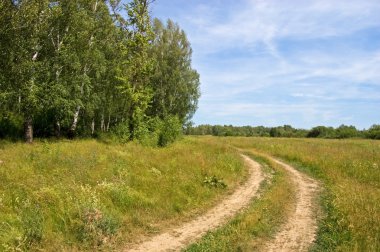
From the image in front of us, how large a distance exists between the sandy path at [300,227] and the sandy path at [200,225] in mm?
1807

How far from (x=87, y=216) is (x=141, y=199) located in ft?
9.58

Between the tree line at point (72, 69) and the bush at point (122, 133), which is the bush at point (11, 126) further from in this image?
the bush at point (122, 133)

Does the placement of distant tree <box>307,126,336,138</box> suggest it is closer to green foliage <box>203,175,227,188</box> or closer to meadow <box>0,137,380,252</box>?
meadow <box>0,137,380,252</box>

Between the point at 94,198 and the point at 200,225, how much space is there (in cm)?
321

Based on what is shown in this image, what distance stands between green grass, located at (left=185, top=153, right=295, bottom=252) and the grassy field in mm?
1658

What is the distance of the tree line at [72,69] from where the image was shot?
907 inches

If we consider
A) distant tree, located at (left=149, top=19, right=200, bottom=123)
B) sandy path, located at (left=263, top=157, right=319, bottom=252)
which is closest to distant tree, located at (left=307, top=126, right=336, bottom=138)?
distant tree, located at (left=149, top=19, right=200, bottom=123)

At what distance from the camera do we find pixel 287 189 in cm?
1532

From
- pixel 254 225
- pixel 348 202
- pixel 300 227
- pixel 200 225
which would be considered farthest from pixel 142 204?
pixel 348 202

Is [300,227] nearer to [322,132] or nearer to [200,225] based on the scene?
[200,225]

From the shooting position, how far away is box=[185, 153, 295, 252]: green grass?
28.4 feet

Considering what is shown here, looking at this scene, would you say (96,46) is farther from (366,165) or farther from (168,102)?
(366,165)

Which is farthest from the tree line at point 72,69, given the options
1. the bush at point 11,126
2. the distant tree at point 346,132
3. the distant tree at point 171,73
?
the distant tree at point 346,132

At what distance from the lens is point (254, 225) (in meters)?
10.1
